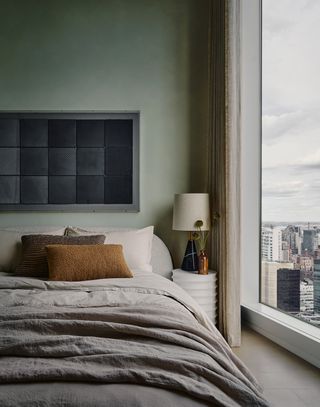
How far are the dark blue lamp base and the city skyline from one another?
2.36 ft

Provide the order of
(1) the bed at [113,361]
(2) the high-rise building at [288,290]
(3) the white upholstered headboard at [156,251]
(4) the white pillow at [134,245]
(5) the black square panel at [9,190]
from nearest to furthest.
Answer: (1) the bed at [113,361]
(2) the high-rise building at [288,290]
(4) the white pillow at [134,245]
(3) the white upholstered headboard at [156,251]
(5) the black square panel at [9,190]

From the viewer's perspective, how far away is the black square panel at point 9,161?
459 centimetres

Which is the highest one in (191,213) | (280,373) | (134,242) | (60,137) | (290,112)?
(290,112)

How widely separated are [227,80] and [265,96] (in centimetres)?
52

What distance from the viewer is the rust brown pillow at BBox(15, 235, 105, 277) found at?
371 cm

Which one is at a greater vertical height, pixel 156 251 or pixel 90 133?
pixel 90 133

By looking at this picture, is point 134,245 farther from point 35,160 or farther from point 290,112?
point 290,112

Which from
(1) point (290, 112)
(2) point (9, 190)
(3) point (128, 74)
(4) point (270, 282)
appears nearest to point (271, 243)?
(4) point (270, 282)

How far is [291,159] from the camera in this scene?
3.95 meters

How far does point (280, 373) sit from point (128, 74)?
118 inches

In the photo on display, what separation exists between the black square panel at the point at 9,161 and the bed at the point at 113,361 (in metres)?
2.38

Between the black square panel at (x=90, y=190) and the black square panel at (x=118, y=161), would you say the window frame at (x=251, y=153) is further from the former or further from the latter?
the black square panel at (x=90, y=190)

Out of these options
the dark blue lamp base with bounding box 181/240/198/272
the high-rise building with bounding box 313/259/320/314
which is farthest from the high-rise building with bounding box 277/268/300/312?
the dark blue lamp base with bounding box 181/240/198/272

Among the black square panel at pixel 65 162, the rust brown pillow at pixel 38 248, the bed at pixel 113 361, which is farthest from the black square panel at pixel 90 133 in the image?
the bed at pixel 113 361
